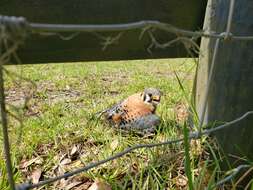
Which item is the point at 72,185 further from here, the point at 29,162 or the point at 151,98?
the point at 151,98

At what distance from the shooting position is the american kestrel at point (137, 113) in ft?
4.67

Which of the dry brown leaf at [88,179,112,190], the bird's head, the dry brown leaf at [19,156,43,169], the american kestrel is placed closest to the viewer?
the dry brown leaf at [88,179,112,190]

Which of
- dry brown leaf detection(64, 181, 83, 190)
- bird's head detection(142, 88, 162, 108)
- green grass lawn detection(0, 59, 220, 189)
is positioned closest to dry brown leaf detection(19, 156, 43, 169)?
green grass lawn detection(0, 59, 220, 189)

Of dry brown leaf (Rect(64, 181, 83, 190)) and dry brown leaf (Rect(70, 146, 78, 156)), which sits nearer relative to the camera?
dry brown leaf (Rect(64, 181, 83, 190))

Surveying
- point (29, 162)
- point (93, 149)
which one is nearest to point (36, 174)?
point (29, 162)

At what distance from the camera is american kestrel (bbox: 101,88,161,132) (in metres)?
1.42

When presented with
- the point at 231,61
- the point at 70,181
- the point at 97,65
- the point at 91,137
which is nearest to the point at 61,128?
the point at 91,137

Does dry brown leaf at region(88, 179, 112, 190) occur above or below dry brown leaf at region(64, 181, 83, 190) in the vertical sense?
above

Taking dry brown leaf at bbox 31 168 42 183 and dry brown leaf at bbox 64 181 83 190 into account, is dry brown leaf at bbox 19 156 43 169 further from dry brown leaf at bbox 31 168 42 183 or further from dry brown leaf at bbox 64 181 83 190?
dry brown leaf at bbox 64 181 83 190

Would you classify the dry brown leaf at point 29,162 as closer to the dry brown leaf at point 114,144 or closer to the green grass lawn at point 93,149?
the green grass lawn at point 93,149

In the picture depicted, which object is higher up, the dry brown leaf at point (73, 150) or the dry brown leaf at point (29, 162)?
the dry brown leaf at point (73, 150)

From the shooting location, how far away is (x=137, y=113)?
1495mm

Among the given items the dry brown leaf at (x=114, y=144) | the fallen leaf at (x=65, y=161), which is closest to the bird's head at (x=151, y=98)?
the dry brown leaf at (x=114, y=144)

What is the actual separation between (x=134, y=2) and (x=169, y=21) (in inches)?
5.4
